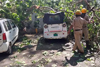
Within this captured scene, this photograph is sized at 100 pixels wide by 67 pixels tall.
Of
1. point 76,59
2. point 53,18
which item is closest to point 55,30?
point 53,18

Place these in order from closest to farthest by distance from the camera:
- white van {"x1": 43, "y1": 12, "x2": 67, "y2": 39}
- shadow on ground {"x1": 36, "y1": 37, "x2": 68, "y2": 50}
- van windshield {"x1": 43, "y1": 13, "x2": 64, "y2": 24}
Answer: shadow on ground {"x1": 36, "y1": 37, "x2": 68, "y2": 50}, white van {"x1": 43, "y1": 12, "x2": 67, "y2": 39}, van windshield {"x1": 43, "y1": 13, "x2": 64, "y2": 24}

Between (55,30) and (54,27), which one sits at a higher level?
(54,27)

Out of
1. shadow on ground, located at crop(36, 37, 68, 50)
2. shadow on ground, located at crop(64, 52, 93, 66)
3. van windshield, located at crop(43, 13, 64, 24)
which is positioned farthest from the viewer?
van windshield, located at crop(43, 13, 64, 24)

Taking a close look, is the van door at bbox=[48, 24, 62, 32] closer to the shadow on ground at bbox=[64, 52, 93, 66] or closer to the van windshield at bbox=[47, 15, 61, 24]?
the van windshield at bbox=[47, 15, 61, 24]

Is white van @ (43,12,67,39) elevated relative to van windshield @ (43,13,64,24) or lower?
lower

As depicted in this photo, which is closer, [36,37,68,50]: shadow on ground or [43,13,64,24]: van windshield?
[36,37,68,50]: shadow on ground

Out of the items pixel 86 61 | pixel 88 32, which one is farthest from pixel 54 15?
pixel 86 61

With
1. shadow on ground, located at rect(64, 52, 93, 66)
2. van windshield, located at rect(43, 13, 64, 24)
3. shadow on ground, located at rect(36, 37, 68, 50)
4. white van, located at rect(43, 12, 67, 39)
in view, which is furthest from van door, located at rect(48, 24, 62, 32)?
shadow on ground, located at rect(64, 52, 93, 66)

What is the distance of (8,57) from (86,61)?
11.8 feet

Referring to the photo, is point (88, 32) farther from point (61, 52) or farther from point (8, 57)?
point (8, 57)

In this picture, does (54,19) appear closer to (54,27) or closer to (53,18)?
(53,18)

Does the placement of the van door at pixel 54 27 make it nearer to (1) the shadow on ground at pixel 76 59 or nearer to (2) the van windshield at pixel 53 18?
(2) the van windshield at pixel 53 18

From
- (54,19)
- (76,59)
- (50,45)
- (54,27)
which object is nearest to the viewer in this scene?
(76,59)

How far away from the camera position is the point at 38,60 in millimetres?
5754
